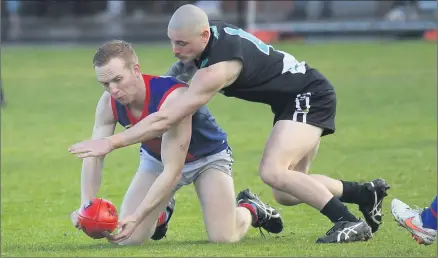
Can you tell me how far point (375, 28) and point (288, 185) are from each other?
27.7m

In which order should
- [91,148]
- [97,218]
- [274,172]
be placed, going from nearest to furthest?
[91,148], [97,218], [274,172]

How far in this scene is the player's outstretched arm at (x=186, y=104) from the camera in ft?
24.3

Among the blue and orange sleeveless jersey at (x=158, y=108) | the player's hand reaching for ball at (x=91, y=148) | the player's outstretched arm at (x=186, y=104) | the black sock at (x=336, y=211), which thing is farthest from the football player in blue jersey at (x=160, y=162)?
the black sock at (x=336, y=211)

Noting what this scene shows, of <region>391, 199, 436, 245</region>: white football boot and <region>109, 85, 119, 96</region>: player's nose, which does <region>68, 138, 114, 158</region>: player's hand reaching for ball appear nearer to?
<region>109, 85, 119, 96</region>: player's nose

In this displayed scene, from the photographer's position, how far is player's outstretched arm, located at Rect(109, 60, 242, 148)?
7422mm

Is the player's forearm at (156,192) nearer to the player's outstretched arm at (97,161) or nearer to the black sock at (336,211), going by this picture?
the player's outstretched arm at (97,161)

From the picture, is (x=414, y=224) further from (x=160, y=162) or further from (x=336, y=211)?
(x=160, y=162)

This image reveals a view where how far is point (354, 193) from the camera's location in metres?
8.73

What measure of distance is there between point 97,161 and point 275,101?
150 centimetres

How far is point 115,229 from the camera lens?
7.71 meters

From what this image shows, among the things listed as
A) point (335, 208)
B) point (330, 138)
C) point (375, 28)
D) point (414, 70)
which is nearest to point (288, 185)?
point (335, 208)

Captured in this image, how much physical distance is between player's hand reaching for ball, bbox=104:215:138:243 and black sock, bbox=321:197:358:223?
1503 mm

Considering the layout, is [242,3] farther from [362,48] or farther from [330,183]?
[330,183]

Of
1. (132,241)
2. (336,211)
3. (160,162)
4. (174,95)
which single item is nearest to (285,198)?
(336,211)
